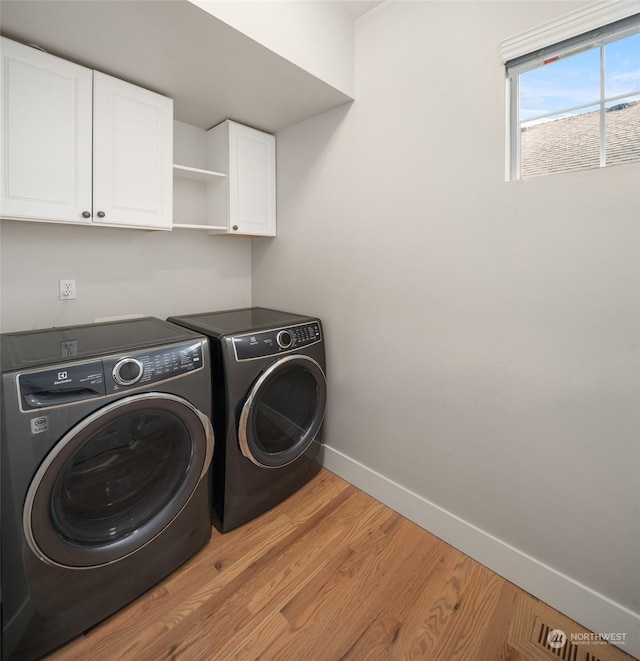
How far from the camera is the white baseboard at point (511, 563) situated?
1181 millimetres

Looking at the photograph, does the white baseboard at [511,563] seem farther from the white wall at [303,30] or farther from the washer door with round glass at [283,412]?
the white wall at [303,30]

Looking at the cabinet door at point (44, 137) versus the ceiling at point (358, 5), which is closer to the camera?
the cabinet door at point (44, 137)

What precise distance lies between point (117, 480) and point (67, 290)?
1089 millimetres

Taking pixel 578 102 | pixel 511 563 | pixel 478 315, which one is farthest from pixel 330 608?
pixel 578 102

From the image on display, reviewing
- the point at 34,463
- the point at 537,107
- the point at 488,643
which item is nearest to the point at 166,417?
the point at 34,463

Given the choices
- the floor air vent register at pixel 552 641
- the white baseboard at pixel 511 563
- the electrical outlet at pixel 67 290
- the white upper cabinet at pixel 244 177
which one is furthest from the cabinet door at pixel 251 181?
the floor air vent register at pixel 552 641

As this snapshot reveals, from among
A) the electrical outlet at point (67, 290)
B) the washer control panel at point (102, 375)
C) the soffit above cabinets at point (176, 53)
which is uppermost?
the soffit above cabinets at point (176, 53)

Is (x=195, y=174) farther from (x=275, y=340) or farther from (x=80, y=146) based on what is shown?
(x=275, y=340)

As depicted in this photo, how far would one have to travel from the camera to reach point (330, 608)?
1.32 meters

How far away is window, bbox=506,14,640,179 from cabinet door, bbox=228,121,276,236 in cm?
144

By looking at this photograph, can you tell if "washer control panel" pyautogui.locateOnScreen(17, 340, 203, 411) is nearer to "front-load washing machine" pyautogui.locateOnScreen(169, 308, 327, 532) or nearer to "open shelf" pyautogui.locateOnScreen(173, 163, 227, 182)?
"front-load washing machine" pyautogui.locateOnScreen(169, 308, 327, 532)

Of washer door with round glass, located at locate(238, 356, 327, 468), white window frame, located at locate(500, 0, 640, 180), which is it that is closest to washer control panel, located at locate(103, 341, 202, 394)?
washer door with round glass, located at locate(238, 356, 327, 468)

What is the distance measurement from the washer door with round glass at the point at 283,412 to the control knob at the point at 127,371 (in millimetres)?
507

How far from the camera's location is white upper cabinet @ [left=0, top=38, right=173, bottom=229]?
1.36 meters
